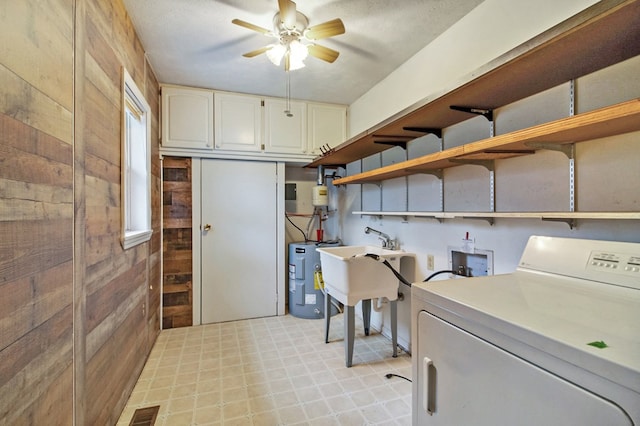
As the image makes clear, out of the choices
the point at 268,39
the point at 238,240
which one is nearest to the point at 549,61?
the point at 268,39

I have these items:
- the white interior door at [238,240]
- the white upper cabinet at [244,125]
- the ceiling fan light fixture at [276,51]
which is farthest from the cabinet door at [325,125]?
the ceiling fan light fixture at [276,51]

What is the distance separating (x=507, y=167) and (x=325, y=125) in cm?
220

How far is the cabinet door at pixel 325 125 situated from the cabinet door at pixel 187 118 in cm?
110

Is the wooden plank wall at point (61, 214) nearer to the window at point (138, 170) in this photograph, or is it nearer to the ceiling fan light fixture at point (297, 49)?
the window at point (138, 170)

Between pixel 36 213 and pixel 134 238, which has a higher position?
pixel 36 213

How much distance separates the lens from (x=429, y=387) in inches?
40.0

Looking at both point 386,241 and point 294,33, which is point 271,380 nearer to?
point 386,241

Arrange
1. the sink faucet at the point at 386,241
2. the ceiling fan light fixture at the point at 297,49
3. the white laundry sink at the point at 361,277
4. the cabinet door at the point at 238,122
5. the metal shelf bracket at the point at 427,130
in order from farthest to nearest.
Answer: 1. the cabinet door at the point at 238,122
2. the sink faucet at the point at 386,241
3. the white laundry sink at the point at 361,277
4. the metal shelf bracket at the point at 427,130
5. the ceiling fan light fixture at the point at 297,49

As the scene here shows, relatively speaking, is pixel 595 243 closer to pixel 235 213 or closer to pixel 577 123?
pixel 577 123

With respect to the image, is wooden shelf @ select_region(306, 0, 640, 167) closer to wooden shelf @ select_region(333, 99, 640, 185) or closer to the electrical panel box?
wooden shelf @ select_region(333, 99, 640, 185)

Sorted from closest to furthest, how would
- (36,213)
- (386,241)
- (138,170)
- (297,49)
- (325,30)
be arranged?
1. (36,213)
2. (325,30)
3. (297,49)
4. (138,170)
5. (386,241)

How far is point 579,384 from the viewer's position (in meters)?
0.61

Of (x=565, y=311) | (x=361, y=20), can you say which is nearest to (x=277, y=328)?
(x=565, y=311)

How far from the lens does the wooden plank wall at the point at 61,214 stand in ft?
2.67
